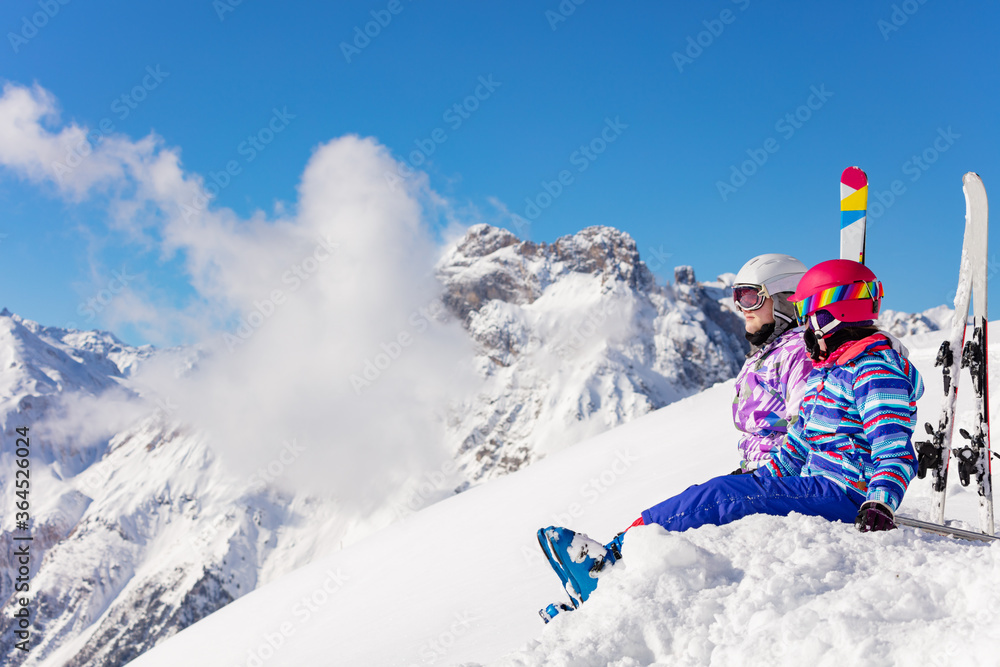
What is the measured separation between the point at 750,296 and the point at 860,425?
4.52 feet

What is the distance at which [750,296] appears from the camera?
4.01m

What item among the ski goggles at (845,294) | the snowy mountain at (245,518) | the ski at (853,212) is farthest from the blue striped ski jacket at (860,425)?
the snowy mountain at (245,518)

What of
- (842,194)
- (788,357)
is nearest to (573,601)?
(788,357)

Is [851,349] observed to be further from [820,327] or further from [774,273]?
[774,273]

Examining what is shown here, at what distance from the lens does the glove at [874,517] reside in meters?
2.42

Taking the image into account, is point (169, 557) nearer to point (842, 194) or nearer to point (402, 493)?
point (402, 493)

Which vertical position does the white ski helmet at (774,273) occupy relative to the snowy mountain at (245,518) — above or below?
below

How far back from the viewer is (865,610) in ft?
6.30

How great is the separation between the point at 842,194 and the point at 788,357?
255cm

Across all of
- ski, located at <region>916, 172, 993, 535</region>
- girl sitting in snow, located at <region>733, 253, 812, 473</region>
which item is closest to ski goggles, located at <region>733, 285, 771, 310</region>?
girl sitting in snow, located at <region>733, 253, 812, 473</region>

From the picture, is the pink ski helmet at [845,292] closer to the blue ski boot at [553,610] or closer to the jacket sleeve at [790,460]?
the jacket sleeve at [790,460]

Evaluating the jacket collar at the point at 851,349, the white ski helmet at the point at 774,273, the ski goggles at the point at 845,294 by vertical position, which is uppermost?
the white ski helmet at the point at 774,273

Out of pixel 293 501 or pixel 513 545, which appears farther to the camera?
pixel 293 501

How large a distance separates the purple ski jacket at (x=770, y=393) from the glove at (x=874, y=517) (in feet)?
2.42
